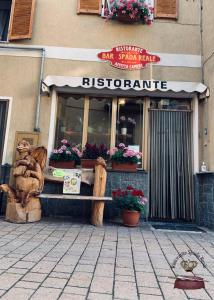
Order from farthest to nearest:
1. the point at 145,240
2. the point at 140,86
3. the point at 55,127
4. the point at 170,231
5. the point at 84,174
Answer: the point at 55,127, the point at 140,86, the point at 84,174, the point at 170,231, the point at 145,240

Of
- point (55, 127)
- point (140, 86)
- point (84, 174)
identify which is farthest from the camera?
point (55, 127)

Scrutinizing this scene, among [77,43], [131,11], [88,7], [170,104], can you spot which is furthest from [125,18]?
[170,104]

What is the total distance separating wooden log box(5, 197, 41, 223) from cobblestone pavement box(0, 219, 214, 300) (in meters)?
0.25

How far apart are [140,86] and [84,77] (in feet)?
4.28

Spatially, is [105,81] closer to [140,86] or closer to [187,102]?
[140,86]

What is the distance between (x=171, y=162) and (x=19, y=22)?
5.20 metres

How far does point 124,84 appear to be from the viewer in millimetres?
6121

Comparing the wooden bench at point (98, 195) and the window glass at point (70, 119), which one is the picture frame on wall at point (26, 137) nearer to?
the window glass at point (70, 119)

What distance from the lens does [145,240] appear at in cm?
416

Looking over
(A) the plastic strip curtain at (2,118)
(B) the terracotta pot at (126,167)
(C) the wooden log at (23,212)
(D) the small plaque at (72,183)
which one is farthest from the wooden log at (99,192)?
(A) the plastic strip curtain at (2,118)

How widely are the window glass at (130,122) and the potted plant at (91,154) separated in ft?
1.66

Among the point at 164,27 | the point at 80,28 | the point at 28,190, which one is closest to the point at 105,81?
the point at 80,28

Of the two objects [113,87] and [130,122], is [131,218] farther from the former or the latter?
[113,87]

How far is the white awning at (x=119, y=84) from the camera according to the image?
6.06 metres
